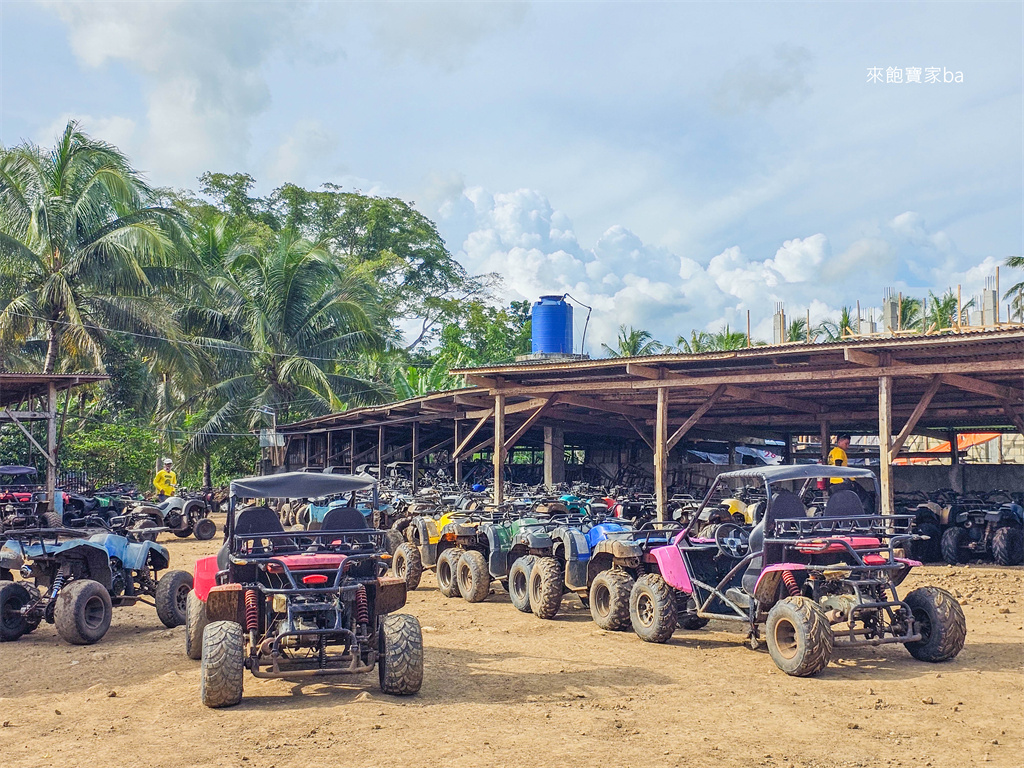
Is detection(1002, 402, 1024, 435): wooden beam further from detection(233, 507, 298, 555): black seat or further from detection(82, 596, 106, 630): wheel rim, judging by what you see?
detection(82, 596, 106, 630): wheel rim

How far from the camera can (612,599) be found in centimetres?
962

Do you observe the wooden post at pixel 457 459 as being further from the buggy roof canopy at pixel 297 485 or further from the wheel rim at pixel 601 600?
the buggy roof canopy at pixel 297 485

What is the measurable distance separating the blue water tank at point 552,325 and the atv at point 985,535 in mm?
11238

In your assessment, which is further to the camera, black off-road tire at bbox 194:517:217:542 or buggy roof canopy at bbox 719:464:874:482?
black off-road tire at bbox 194:517:217:542

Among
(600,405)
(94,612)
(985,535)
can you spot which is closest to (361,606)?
(94,612)

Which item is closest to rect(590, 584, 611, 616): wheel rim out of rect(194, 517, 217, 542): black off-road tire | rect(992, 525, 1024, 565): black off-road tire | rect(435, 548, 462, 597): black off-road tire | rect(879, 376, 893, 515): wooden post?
rect(435, 548, 462, 597): black off-road tire

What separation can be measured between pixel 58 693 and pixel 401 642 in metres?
2.76

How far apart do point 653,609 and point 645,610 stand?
0.25 m

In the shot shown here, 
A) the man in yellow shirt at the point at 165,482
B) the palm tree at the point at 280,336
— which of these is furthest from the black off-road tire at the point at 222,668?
the palm tree at the point at 280,336

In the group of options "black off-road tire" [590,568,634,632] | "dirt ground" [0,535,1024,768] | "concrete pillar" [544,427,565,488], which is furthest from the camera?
"concrete pillar" [544,427,565,488]

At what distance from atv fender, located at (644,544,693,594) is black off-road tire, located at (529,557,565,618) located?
176 cm

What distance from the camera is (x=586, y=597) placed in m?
11.2

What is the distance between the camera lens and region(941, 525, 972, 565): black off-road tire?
15297 mm

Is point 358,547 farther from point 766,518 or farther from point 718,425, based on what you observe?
point 718,425
